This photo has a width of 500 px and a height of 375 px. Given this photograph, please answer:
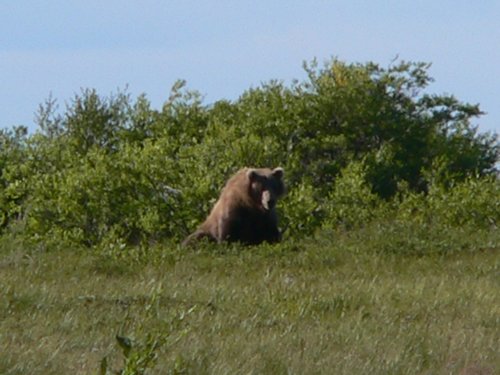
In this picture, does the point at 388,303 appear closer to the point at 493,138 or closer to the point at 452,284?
the point at 452,284

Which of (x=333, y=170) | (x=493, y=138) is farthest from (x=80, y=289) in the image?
(x=493, y=138)

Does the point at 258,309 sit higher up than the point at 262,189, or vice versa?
the point at 262,189

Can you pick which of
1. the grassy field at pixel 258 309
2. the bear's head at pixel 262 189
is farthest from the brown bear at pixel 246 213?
the grassy field at pixel 258 309

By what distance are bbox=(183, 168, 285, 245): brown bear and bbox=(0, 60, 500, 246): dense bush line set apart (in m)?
1.54

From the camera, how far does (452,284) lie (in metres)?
11.2

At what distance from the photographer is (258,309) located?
9.16m

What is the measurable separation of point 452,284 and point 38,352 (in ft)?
16.5

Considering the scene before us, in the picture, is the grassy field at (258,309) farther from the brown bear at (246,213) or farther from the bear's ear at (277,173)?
the bear's ear at (277,173)

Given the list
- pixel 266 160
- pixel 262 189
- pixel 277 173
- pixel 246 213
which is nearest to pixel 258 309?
pixel 246 213

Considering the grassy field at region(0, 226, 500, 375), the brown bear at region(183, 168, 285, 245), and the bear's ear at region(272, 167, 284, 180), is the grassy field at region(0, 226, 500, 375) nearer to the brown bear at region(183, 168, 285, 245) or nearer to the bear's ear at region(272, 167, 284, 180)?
the brown bear at region(183, 168, 285, 245)

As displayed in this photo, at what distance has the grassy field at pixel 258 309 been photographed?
709cm

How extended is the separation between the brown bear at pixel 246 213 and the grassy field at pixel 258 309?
245 cm

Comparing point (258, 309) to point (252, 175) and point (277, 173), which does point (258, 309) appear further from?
point (277, 173)

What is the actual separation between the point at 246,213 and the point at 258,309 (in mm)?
8086
